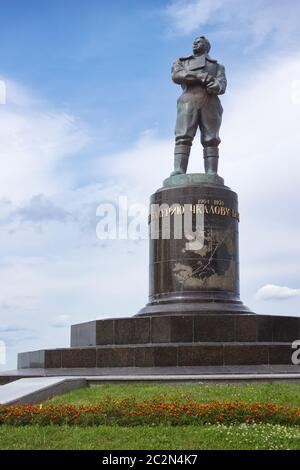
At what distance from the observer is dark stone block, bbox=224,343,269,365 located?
527 inches

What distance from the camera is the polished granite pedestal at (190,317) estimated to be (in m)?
13.5

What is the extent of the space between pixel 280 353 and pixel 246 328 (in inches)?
42.0

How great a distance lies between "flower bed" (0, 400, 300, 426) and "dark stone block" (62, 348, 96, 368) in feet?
18.3

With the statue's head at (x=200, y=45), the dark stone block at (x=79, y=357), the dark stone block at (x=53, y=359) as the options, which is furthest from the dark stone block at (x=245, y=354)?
the statue's head at (x=200, y=45)

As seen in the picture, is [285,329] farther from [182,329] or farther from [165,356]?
[165,356]

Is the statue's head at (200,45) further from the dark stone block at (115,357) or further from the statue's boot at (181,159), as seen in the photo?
the dark stone block at (115,357)

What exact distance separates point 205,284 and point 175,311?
3.36 feet

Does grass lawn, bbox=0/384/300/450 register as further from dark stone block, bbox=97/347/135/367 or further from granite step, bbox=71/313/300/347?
granite step, bbox=71/313/300/347

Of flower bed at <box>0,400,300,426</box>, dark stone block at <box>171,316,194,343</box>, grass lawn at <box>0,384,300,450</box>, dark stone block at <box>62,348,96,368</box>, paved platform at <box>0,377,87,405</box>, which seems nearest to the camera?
grass lawn at <box>0,384,300,450</box>

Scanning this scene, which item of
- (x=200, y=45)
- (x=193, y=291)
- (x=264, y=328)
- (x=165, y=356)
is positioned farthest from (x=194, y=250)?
(x=200, y=45)

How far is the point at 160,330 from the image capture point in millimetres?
14391

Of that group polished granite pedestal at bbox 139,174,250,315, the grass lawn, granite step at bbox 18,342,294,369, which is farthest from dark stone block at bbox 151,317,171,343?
the grass lawn
